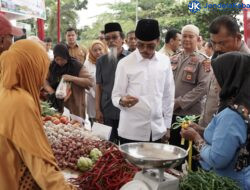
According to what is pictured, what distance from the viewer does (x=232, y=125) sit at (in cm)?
180

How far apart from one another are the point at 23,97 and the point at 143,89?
1553 millimetres

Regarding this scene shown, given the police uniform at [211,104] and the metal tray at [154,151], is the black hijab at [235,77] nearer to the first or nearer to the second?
the metal tray at [154,151]

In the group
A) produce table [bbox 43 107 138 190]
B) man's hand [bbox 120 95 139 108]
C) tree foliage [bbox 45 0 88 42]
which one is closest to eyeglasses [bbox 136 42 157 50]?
man's hand [bbox 120 95 139 108]

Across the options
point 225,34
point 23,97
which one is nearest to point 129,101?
point 225,34

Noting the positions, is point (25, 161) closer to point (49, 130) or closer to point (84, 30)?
point (49, 130)

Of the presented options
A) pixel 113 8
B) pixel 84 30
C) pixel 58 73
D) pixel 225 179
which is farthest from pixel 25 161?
pixel 84 30

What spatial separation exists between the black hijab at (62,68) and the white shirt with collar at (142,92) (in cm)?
134

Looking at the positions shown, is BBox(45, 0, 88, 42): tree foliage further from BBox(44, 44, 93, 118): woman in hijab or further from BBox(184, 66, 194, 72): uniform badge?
BBox(184, 66, 194, 72): uniform badge

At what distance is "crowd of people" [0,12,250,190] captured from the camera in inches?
57.1

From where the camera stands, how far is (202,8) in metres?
16.4

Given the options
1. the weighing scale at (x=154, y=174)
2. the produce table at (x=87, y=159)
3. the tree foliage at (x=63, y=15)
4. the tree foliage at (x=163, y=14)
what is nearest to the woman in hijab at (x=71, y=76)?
the produce table at (x=87, y=159)

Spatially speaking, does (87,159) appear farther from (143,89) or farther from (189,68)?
(189,68)

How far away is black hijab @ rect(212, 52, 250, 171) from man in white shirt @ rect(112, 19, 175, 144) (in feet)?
3.31

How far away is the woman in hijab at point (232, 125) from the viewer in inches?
71.4
